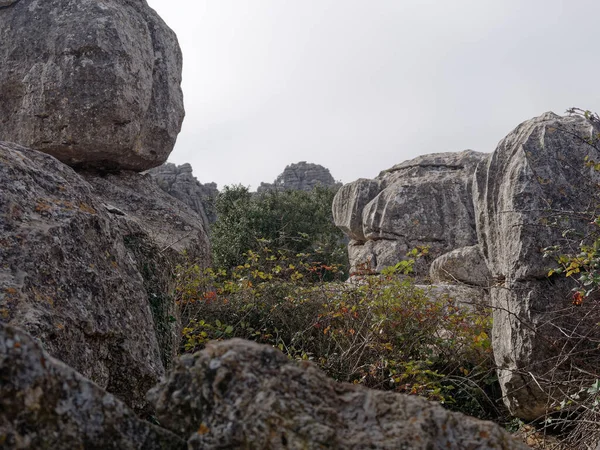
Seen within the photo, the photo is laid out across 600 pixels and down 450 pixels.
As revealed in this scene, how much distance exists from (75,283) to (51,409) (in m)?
1.75

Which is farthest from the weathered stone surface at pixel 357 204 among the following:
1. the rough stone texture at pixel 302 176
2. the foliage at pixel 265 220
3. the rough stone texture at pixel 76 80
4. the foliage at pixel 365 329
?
the rough stone texture at pixel 302 176

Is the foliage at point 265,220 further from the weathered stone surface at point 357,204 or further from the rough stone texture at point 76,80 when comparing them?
the rough stone texture at point 76,80

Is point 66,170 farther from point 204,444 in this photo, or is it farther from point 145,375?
point 204,444

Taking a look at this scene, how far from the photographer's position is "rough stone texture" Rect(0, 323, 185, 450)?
5.21 ft

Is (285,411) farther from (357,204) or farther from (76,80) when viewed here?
(357,204)

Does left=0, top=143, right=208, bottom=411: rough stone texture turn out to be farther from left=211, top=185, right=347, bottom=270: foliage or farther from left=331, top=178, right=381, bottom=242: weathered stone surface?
left=211, top=185, right=347, bottom=270: foliage

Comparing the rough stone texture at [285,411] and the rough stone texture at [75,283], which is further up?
the rough stone texture at [75,283]

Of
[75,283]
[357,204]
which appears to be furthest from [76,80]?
[357,204]

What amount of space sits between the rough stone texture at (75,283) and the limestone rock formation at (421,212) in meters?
9.05

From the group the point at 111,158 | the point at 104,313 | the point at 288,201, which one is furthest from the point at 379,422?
the point at 288,201

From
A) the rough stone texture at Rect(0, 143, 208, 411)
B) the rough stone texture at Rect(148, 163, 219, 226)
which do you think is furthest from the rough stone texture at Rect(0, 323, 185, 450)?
the rough stone texture at Rect(148, 163, 219, 226)

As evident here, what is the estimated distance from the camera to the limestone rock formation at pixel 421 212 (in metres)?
13.3

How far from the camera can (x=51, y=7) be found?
329 inches

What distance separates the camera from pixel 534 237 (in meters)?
5.18
